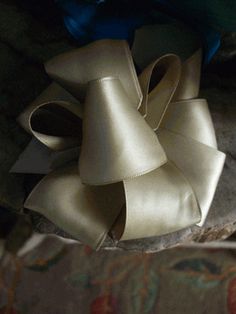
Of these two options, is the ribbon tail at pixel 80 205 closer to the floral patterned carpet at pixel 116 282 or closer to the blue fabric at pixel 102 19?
the blue fabric at pixel 102 19

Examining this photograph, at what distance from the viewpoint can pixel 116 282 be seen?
684mm

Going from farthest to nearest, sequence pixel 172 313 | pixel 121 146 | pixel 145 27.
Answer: pixel 172 313
pixel 145 27
pixel 121 146

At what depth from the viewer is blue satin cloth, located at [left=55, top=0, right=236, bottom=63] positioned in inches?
19.1

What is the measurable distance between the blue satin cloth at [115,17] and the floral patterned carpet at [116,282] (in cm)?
33

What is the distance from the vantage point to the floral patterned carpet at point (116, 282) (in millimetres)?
663

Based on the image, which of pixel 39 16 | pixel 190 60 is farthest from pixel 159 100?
pixel 39 16

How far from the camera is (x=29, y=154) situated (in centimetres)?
46

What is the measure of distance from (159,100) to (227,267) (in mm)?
349

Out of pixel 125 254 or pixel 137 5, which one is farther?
pixel 125 254

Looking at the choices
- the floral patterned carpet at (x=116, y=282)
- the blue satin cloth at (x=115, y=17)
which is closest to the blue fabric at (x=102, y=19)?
the blue satin cloth at (x=115, y=17)

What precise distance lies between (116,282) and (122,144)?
1.18ft

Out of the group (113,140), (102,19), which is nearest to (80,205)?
(113,140)

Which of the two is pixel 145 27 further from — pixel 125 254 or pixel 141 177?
pixel 125 254

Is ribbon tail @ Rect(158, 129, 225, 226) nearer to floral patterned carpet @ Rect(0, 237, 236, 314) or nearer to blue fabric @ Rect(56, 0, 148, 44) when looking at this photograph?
blue fabric @ Rect(56, 0, 148, 44)
